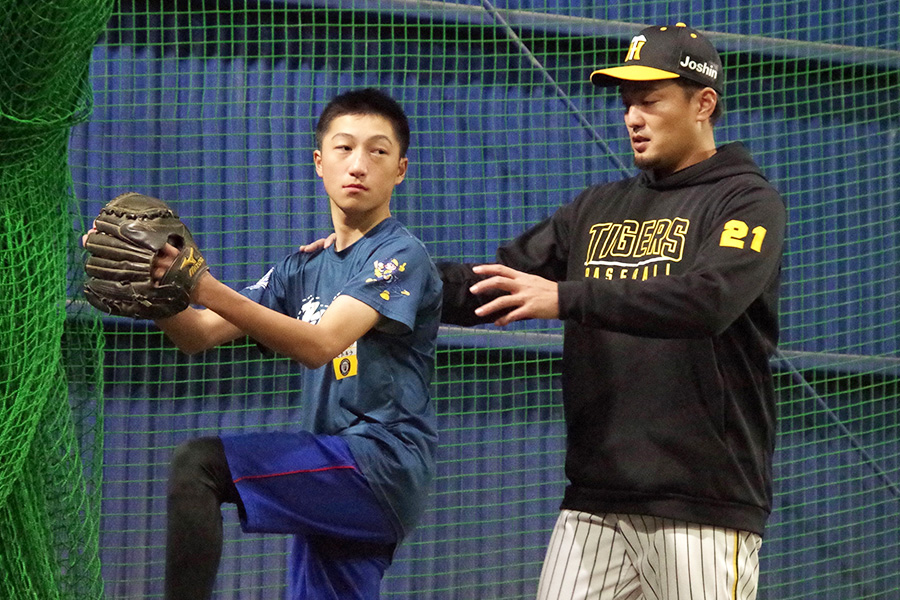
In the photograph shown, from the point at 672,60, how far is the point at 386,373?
39.0 inches

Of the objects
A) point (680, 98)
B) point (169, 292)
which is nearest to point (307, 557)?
point (169, 292)

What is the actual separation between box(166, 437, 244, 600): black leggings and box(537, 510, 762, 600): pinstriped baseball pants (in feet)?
2.67

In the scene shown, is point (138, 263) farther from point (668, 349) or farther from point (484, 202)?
point (484, 202)

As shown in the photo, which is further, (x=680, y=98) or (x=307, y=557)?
(x=680, y=98)

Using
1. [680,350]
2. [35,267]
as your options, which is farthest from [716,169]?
[35,267]

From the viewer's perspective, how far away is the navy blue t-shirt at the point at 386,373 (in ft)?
7.34

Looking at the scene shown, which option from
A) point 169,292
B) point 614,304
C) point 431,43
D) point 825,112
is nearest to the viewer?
point 169,292

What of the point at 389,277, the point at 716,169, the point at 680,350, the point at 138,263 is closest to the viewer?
the point at 138,263

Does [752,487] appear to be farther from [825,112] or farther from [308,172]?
[825,112]

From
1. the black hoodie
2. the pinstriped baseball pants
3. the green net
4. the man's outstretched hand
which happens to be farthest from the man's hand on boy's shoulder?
the pinstriped baseball pants

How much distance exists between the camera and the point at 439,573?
4660 mm

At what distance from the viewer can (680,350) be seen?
240 centimetres

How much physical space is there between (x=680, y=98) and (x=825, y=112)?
123 inches

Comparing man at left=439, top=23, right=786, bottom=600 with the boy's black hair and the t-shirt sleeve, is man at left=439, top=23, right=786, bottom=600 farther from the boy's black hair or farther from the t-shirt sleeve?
the boy's black hair
